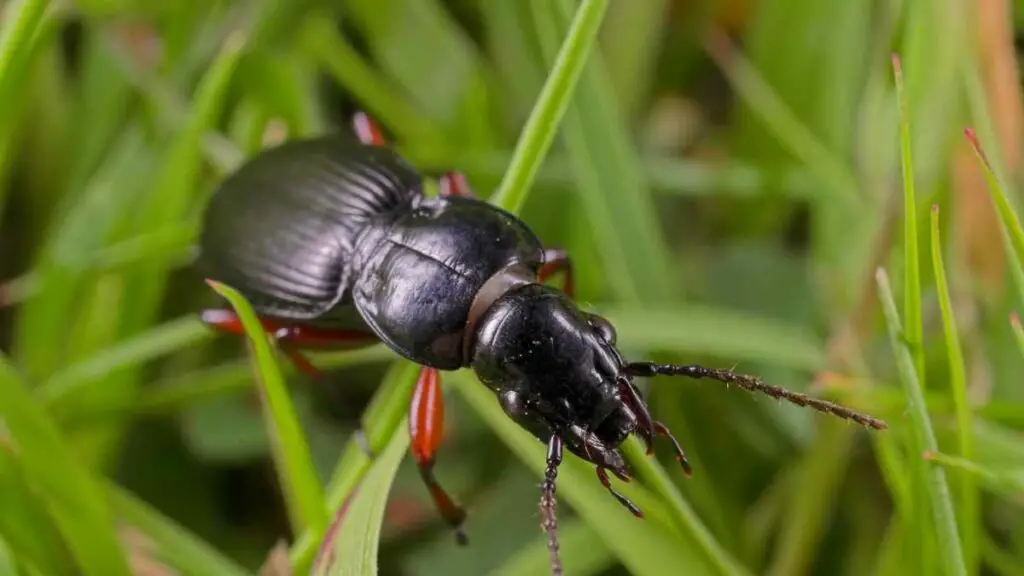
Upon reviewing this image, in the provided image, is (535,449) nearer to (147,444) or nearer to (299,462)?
(299,462)

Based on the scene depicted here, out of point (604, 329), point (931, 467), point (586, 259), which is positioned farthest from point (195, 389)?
point (931, 467)

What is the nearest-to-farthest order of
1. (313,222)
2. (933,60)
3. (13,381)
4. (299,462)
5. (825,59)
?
(299,462) < (13,381) < (933,60) < (313,222) < (825,59)

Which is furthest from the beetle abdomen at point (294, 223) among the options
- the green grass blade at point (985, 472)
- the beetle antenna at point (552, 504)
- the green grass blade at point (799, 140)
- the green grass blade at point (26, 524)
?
the green grass blade at point (985, 472)

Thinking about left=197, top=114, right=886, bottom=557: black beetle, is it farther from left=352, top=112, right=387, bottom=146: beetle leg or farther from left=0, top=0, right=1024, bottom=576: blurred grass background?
left=0, top=0, right=1024, bottom=576: blurred grass background

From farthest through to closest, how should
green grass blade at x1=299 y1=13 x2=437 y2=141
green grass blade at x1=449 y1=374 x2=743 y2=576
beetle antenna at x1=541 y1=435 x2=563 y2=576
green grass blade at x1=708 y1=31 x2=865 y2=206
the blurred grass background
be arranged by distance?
green grass blade at x1=299 y1=13 x2=437 y2=141 < green grass blade at x1=708 y1=31 x2=865 y2=206 < the blurred grass background < green grass blade at x1=449 y1=374 x2=743 y2=576 < beetle antenna at x1=541 y1=435 x2=563 y2=576

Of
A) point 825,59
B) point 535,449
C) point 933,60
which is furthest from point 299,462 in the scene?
point 825,59

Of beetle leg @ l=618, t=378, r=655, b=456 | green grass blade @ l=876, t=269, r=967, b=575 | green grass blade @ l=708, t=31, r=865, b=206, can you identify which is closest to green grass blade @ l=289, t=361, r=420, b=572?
beetle leg @ l=618, t=378, r=655, b=456
